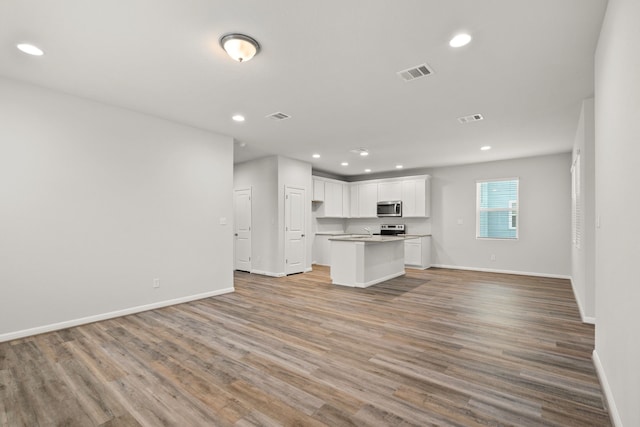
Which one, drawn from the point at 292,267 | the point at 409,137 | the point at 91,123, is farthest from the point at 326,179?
the point at 91,123

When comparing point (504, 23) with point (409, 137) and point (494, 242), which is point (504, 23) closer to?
point (409, 137)

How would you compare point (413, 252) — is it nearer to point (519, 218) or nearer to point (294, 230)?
point (519, 218)

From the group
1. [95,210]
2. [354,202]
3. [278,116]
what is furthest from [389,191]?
[95,210]

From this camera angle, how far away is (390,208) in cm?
862

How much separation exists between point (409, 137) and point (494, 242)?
3.88 m

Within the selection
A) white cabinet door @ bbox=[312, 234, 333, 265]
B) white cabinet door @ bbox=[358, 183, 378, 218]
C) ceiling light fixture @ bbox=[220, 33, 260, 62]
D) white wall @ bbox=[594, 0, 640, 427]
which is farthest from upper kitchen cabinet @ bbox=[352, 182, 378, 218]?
ceiling light fixture @ bbox=[220, 33, 260, 62]

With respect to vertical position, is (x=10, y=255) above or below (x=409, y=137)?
below

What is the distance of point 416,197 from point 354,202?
199 cm

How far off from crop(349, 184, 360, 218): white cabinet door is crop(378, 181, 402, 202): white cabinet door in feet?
2.60

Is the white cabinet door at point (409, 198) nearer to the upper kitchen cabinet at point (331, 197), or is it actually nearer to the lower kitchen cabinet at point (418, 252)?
the lower kitchen cabinet at point (418, 252)

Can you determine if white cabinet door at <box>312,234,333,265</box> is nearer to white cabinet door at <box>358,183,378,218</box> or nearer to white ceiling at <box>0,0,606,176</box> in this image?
white cabinet door at <box>358,183,378,218</box>

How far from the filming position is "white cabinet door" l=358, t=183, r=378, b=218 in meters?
9.05

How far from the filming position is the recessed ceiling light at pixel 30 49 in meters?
2.59

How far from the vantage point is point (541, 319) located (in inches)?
151
